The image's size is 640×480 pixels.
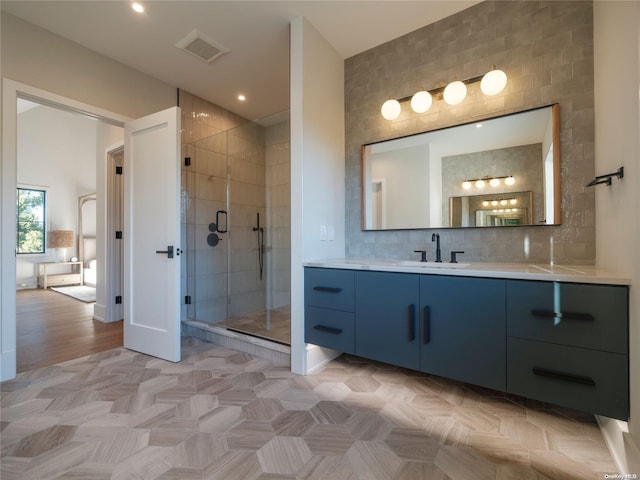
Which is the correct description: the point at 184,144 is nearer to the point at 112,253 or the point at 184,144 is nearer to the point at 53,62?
the point at 53,62

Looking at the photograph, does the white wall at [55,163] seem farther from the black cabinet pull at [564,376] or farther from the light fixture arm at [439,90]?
the black cabinet pull at [564,376]

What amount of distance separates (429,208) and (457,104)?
2.62 ft

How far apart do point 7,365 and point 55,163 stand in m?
6.71

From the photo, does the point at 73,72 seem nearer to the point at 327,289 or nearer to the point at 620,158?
the point at 327,289

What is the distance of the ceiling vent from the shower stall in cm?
83

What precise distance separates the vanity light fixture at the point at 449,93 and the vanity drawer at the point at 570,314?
1.38m

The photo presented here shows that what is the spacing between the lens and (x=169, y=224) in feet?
7.90

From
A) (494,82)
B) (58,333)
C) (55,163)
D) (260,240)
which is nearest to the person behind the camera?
(494,82)

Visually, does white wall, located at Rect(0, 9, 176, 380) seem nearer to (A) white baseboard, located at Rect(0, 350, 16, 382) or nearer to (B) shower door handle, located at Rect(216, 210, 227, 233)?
(A) white baseboard, located at Rect(0, 350, 16, 382)

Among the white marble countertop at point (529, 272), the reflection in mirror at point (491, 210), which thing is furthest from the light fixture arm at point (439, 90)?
the white marble countertop at point (529, 272)

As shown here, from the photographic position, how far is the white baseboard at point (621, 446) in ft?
3.59

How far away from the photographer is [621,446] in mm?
1210

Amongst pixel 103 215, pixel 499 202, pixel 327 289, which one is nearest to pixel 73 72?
pixel 103 215

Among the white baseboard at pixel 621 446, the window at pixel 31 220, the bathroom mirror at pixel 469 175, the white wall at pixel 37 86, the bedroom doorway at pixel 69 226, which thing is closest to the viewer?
the white baseboard at pixel 621 446
